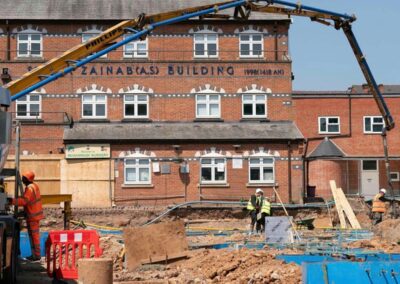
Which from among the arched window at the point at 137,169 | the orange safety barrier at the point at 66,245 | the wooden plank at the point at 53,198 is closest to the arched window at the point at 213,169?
the arched window at the point at 137,169

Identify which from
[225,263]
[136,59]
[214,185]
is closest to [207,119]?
[214,185]

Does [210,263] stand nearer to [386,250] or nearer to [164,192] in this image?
[386,250]

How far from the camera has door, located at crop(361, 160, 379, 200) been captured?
45.0 metres

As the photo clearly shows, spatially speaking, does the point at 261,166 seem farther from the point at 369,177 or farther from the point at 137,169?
the point at 369,177

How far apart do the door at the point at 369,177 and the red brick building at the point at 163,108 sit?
7.00 metres

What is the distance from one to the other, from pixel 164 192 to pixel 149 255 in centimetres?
1885

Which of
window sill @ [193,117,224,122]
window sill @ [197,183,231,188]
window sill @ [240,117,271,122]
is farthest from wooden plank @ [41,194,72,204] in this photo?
window sill @ [240,117,271,122]

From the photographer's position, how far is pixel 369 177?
149 feet

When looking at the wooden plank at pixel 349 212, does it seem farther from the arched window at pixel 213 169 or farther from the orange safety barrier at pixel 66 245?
the orange safety barrier at pixel 66 245

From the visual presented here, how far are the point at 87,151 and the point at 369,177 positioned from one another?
671 inches

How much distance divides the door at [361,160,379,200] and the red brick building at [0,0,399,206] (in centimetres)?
700

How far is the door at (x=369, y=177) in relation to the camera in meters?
45.0

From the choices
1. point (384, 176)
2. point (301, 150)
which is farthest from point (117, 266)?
point (384, 176)

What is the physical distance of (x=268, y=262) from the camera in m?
16.2
